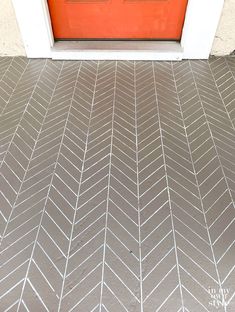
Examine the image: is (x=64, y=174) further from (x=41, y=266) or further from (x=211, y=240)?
(x=211, y=240)

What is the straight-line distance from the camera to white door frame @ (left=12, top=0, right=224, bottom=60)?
3.09 meters

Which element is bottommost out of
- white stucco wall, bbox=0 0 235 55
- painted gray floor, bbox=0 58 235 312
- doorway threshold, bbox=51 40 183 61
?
painted gray floor, bbox=0 58 235 312

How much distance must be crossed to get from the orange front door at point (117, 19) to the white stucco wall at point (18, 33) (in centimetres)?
47

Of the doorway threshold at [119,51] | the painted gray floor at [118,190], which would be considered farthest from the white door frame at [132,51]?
the painted gray floor at [118,190]

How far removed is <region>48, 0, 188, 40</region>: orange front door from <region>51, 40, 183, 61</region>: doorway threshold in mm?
106

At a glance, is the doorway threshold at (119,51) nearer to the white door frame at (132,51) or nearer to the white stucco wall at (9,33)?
the white door frame at (132,51)

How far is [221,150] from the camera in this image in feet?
8.24

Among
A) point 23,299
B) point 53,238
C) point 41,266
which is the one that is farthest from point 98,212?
point 23,299

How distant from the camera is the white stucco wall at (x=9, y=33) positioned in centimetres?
315

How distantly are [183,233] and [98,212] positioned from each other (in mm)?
648

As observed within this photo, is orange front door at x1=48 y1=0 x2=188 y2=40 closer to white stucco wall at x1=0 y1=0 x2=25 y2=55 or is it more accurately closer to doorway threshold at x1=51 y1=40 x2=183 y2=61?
doorway threshold at x1=51 y1=40 x2=183 y2=61

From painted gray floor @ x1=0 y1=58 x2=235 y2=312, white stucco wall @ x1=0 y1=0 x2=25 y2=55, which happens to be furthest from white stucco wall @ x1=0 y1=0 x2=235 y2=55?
painted gray floor @ x1=0 y1=58 x2=235 y2=312

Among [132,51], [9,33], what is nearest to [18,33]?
[9,33]

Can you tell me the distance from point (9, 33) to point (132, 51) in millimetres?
1538
